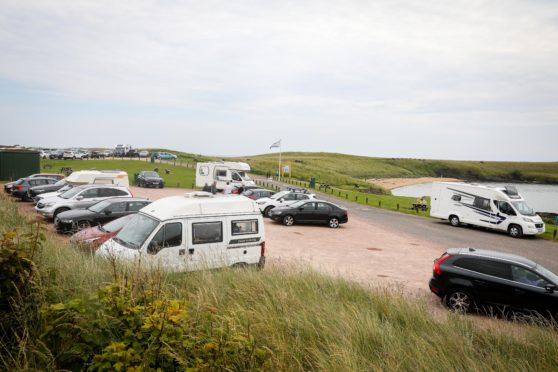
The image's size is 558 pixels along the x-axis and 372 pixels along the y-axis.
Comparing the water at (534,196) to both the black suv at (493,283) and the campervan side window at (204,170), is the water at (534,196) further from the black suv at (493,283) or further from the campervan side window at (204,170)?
the black suv at (493,283)

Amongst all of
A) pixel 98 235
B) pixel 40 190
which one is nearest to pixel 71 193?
pixel 40 190

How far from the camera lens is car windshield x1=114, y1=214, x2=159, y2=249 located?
9.70 metres

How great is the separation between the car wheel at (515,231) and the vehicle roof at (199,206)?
20.3 m

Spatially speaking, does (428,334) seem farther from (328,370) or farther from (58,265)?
(58,265)

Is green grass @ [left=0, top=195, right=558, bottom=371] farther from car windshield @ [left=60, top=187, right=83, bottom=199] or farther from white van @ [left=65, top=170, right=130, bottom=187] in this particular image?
white van @ [left=65, top=170, right=130, bottom=187]

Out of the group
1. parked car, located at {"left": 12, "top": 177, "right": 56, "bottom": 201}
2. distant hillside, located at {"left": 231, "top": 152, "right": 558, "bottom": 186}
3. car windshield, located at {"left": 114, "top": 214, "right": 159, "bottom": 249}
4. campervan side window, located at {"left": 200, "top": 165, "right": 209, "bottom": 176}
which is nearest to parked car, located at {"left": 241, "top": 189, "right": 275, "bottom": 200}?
campervan side window, located at {"left": 200, "top": 165, "right": 209, "bottom": 176}

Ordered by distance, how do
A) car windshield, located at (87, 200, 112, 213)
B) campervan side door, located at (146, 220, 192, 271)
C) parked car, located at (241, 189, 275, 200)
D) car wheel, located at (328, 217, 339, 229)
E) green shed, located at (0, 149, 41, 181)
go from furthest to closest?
green shed, located at (0, 149, 41, 181) → parked car, located at (241, 189, 275, 200) → car wheel, located at (328, 217, 339, 229) → car windshield, located at (87, 200, 112, 213) → campervan side door, located at (146, 220, 192, 271)

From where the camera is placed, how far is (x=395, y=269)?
14359mm

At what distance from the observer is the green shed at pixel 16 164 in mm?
35094

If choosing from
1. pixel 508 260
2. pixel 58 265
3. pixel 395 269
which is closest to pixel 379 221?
pixel 395 269

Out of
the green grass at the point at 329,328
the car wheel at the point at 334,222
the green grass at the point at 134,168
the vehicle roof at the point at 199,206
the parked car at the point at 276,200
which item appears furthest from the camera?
the green grass at the point at 134,168

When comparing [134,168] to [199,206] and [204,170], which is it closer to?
Result: [204,170]

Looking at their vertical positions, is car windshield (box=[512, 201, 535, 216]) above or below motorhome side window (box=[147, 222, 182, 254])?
below

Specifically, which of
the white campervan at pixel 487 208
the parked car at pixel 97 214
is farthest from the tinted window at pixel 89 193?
the white campervan at pixel 487 208
